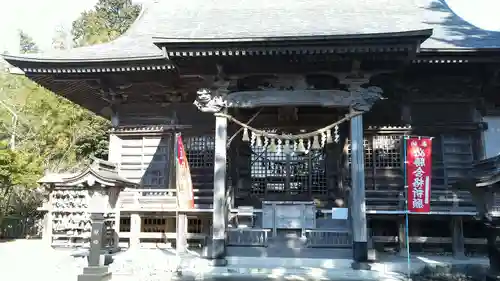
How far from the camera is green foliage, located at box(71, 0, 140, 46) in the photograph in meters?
39.5

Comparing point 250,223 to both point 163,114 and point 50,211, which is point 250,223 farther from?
point 50,211

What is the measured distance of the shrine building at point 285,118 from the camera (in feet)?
31.2

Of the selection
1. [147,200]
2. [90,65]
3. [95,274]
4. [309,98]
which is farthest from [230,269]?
[90,65]

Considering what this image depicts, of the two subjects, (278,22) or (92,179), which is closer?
(92,179)

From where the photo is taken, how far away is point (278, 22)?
1211 cm

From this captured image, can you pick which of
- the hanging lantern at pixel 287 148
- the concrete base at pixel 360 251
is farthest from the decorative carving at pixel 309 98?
the concrete base at pixel 360 251

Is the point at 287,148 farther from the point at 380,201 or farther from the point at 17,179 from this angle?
the point at 17,179

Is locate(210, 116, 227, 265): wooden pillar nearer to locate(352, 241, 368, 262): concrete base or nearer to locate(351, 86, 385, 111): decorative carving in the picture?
locate(352, 241, 368, 262): concrete base

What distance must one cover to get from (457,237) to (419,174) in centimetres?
279

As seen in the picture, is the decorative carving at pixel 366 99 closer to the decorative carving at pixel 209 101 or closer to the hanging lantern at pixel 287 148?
the hanging lantern at pixel 287 148

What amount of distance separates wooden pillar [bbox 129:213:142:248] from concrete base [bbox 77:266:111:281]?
9.81ft

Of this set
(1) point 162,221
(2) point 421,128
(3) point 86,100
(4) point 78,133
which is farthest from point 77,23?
(2) point 421,128

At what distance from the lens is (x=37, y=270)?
952 cm

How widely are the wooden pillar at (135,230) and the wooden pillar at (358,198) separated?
21.1ft
